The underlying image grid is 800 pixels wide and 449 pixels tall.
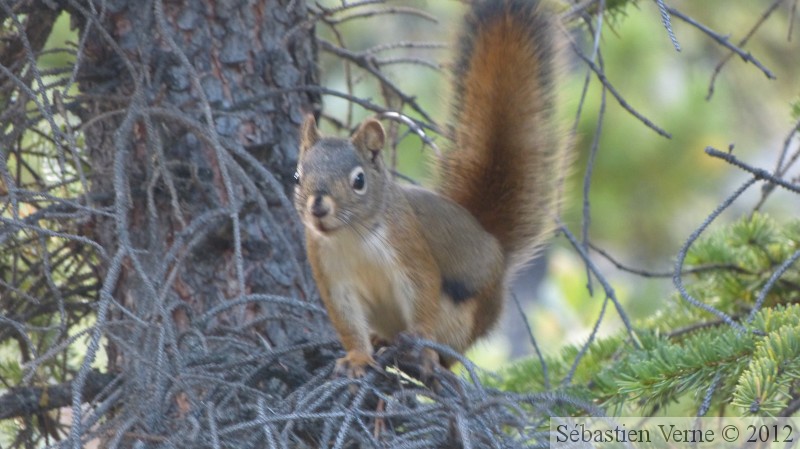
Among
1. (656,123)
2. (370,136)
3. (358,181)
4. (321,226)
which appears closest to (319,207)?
(321,226)

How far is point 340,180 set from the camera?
62.0 inches

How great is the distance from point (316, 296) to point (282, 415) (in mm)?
759

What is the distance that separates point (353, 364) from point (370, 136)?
1.27 ft

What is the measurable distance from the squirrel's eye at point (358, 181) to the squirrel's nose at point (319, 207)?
109 mm

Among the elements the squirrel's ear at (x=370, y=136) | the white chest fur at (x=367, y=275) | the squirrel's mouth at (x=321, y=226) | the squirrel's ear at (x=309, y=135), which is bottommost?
the squirrel's mouth at (x=321, y=226)

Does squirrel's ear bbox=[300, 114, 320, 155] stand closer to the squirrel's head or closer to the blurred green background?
the squirrel's head

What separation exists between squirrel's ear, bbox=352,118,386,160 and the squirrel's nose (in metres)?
0.22

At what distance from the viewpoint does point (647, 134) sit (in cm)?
472

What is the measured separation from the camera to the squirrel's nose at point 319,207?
148 centimetres

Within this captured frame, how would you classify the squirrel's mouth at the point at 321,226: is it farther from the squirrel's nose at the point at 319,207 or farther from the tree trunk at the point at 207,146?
the tree trunk at the point at 207,146

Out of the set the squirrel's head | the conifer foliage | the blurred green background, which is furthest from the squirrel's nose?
the blurred green background

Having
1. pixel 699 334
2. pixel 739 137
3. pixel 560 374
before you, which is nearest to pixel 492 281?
pixel 560 374

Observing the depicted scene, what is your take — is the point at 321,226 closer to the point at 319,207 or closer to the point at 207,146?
the point at 319,207

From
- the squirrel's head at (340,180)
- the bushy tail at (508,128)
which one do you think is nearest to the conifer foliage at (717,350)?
the bushy tail at (508,128)
